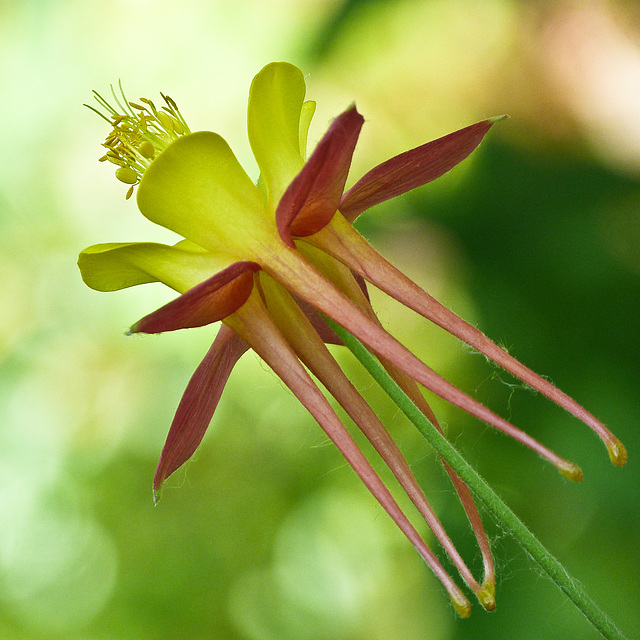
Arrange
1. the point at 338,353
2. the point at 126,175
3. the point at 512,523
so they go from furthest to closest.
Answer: the point at 338,353 < the point at 126,175 < the point at 512,523

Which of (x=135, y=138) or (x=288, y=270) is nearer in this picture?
(x=288, y=270)

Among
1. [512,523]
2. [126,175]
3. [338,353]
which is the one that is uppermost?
[126,175]

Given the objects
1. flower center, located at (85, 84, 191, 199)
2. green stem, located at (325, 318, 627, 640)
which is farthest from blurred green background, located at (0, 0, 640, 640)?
green stem, located at (325, 318, 627, 640)

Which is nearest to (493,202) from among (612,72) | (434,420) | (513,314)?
(513,314)

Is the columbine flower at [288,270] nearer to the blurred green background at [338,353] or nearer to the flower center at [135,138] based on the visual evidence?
the flower center at [135,138]

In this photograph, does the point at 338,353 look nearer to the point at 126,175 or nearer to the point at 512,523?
the point at 126,175

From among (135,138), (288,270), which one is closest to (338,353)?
(135,138)

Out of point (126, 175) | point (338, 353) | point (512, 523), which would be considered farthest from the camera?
point (338, 353)
